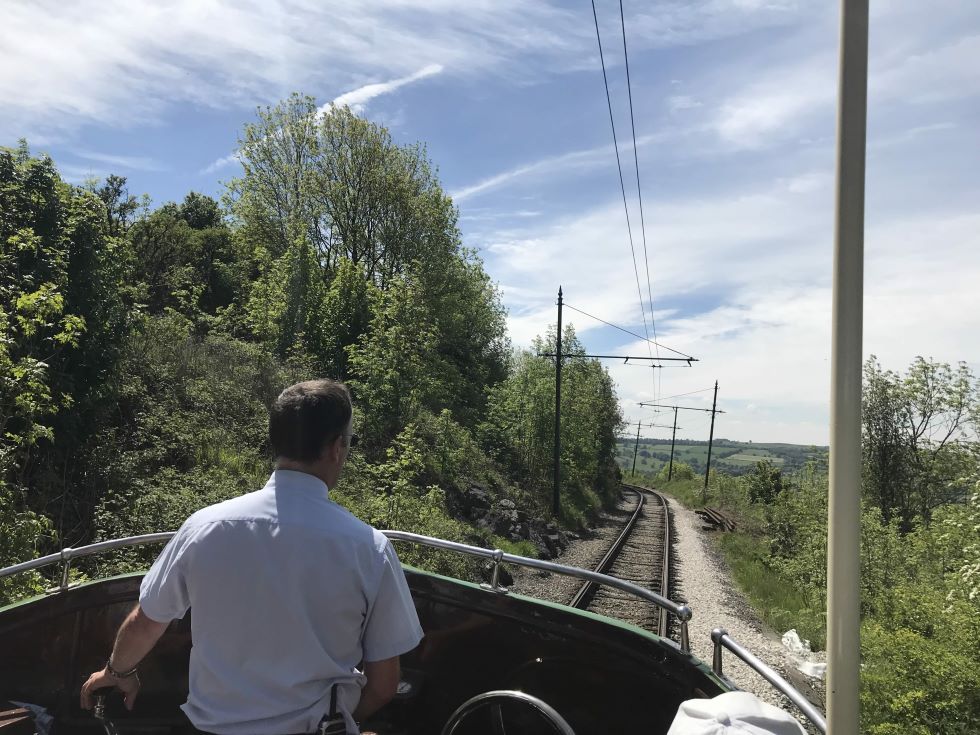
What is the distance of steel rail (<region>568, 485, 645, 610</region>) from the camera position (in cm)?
1208

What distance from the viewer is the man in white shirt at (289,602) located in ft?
5.94

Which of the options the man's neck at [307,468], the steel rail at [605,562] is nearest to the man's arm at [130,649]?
the man's neck at [307,468]

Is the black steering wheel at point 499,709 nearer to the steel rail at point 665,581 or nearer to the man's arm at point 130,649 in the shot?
the man's arm at point 130,649

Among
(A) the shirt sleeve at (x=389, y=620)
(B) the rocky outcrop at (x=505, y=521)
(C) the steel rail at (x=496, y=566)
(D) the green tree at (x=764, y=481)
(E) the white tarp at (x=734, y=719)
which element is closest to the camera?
(E) the white tarp at (x=734, y=719)

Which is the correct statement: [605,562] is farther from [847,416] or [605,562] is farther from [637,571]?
[847,416]

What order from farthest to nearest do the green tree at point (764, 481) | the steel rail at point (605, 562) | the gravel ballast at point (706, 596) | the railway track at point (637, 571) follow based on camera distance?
the green tree at point (764, 481) → the steel rail at point (605, 562) → the railway track at point (637, 571) → the gravel ballast at point (706, 596)

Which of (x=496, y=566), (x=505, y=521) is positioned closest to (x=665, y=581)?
(x=505, y=521)

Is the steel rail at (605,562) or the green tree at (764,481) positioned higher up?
the green tree at (764,481)

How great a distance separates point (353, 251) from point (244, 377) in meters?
18.7

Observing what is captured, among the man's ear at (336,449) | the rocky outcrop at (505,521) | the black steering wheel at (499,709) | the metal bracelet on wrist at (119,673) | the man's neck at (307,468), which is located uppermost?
the man's ear at (336,449)

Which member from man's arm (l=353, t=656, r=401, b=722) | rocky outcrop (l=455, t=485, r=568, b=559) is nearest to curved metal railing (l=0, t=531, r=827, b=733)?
man's arm (l=353, t=656, r=401, b=722)

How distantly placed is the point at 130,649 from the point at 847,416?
2309mm

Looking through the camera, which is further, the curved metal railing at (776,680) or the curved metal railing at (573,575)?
the curved metal railing at (573,575)

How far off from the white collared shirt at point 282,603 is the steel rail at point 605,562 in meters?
8.48
